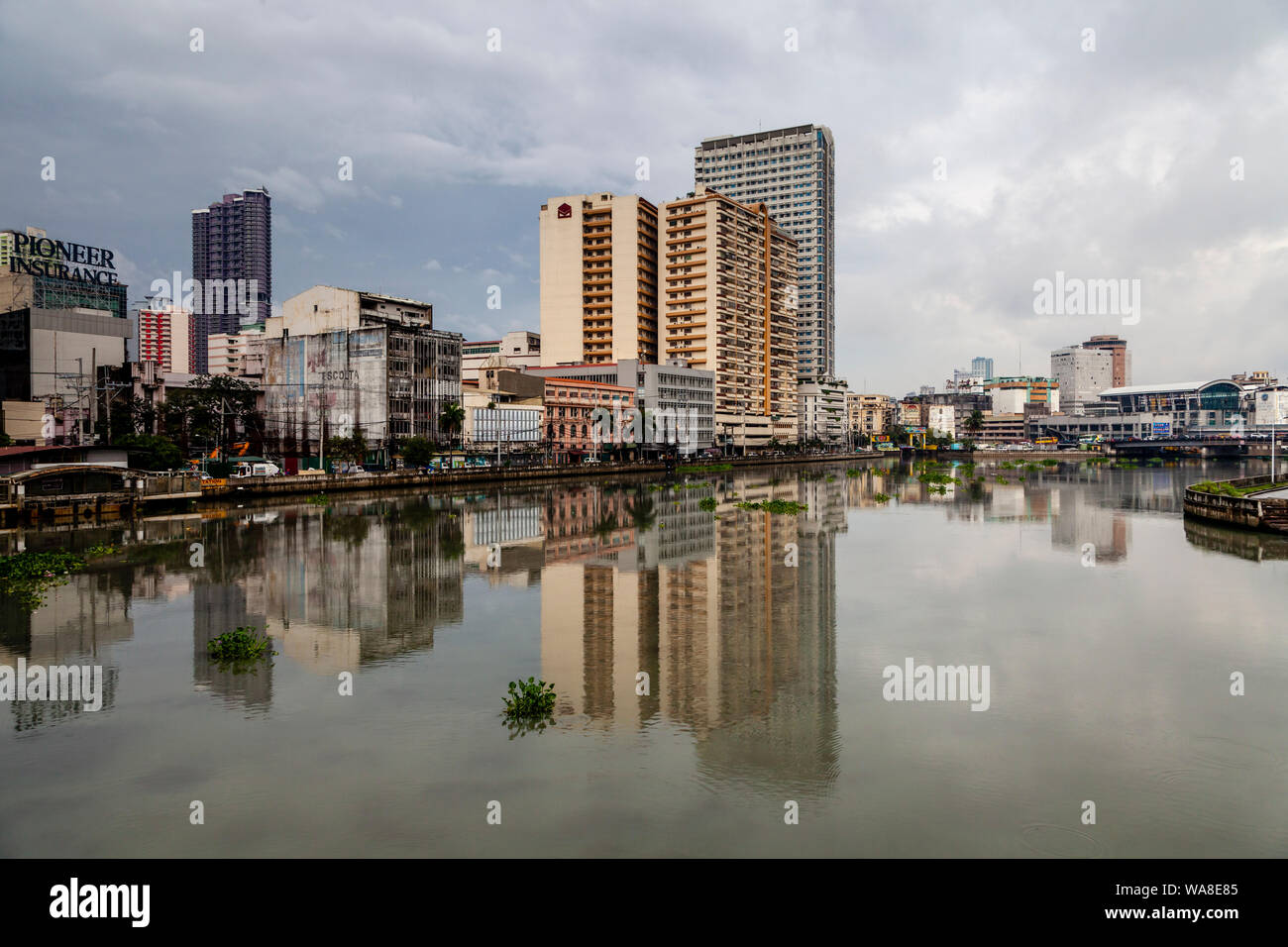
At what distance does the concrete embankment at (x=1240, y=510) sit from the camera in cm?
4141

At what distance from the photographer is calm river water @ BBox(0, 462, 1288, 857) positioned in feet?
34.4

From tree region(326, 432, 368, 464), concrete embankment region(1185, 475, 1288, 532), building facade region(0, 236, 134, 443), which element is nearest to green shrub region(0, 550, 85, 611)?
building facade region(0, 236, 134, 443)

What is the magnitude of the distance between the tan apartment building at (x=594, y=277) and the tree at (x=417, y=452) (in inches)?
2347

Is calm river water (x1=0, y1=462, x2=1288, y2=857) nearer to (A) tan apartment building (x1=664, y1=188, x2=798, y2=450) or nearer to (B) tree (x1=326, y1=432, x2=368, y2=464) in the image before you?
(B) tree (x1=326, y1=432, x2=368, y2=464)

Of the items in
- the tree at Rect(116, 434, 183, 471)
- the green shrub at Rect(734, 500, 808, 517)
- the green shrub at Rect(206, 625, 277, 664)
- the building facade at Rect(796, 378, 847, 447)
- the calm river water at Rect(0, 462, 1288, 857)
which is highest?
the building facade at Rect(796, 378, 847, 447)

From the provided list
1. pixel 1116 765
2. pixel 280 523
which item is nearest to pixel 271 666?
pixel 1116 765

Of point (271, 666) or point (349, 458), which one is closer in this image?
point (271, 666)

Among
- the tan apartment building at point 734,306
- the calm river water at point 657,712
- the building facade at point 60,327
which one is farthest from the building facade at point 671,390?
the calm river water at point 657,712

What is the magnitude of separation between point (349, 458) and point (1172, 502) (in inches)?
3120

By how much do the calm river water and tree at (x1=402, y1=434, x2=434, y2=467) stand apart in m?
51.1

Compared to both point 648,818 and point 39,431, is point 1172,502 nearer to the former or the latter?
point 648,818

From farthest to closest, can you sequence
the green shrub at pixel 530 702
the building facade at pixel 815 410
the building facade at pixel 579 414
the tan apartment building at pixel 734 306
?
the building facade at pixel 815 410 → the tan apartment building at pixel 734 306 → the building facade at pixel 579 414 → the green shrub at pixel 530 702

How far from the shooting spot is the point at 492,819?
10672 millimetres

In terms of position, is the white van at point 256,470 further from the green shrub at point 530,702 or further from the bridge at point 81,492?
the green shrub at point 530,702
